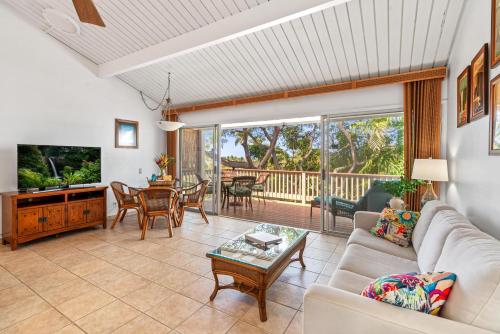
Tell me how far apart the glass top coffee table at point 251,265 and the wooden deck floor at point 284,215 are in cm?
209

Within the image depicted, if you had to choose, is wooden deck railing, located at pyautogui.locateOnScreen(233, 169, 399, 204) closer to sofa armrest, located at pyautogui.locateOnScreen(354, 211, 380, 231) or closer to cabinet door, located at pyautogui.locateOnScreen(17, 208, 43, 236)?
sofa armrest, located at pyautogui.locateOnScreen(354, 211, 380, 231)

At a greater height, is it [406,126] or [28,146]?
[406,126]

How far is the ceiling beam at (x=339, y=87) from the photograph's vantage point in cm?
331

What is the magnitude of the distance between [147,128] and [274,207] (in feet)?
11.9

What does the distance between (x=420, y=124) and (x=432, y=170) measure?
0.88m

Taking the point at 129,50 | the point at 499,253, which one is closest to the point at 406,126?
the point at 499,253

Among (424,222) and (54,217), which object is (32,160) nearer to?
(54,217)

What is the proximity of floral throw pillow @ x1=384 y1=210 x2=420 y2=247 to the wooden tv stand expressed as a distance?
14.0 feet

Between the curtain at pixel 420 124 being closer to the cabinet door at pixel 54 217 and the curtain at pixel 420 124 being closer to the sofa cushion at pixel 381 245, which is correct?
the sofa cushion at pixel 381 245

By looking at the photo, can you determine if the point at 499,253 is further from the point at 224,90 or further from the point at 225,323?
the point at 224,90

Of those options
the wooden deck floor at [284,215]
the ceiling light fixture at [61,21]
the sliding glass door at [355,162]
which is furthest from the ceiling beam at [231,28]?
the wooden deck floor at [284,215]

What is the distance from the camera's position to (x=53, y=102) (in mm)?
4172

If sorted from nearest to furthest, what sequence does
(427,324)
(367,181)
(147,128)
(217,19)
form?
(427,324) → (217,19) → (367,181) → (147,128)

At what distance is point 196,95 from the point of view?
5258mm
